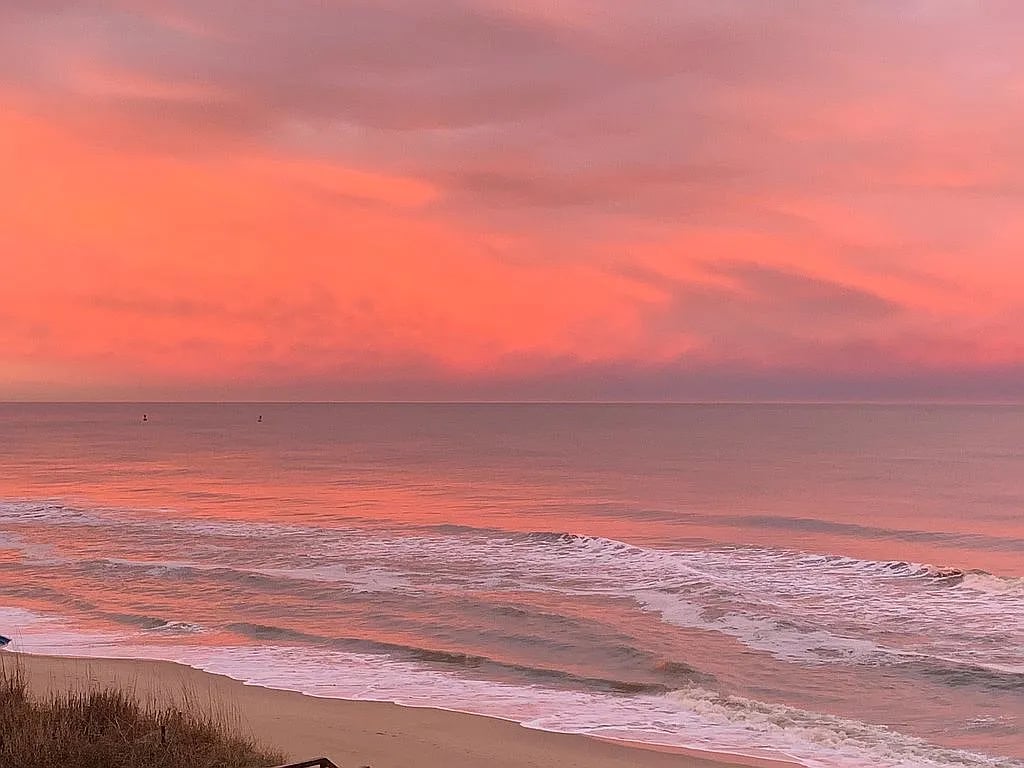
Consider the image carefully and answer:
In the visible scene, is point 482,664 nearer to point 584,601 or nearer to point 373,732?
point 373,732

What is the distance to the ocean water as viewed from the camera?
1593 centimetres

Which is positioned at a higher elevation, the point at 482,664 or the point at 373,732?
the point at 373,732

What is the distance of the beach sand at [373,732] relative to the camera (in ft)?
41.2

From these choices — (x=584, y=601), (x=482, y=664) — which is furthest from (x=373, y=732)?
(x=584, y=601)

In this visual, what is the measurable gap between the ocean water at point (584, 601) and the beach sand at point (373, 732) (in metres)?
0.82

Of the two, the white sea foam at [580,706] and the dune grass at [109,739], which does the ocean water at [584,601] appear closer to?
the white sea foam at [580,706]

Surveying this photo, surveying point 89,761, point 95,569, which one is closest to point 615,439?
point 95,569

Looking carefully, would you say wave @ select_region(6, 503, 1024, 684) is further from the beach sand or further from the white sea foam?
the beach sand

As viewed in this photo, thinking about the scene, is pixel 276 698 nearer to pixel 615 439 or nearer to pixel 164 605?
pixel 164 605

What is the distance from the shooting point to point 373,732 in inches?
540

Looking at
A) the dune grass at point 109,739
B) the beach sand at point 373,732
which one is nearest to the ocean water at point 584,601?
the beach sand at point 373,732

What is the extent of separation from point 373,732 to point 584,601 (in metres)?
11.5

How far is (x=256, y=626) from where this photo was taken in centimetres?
2161

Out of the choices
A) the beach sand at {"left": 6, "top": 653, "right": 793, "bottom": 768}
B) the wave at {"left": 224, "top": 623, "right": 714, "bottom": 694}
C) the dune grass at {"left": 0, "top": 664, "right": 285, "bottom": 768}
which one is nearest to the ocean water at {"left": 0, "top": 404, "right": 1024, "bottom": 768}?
the wave at {"left": 224, "top": 623, "right": 714, "bottom": 694}
